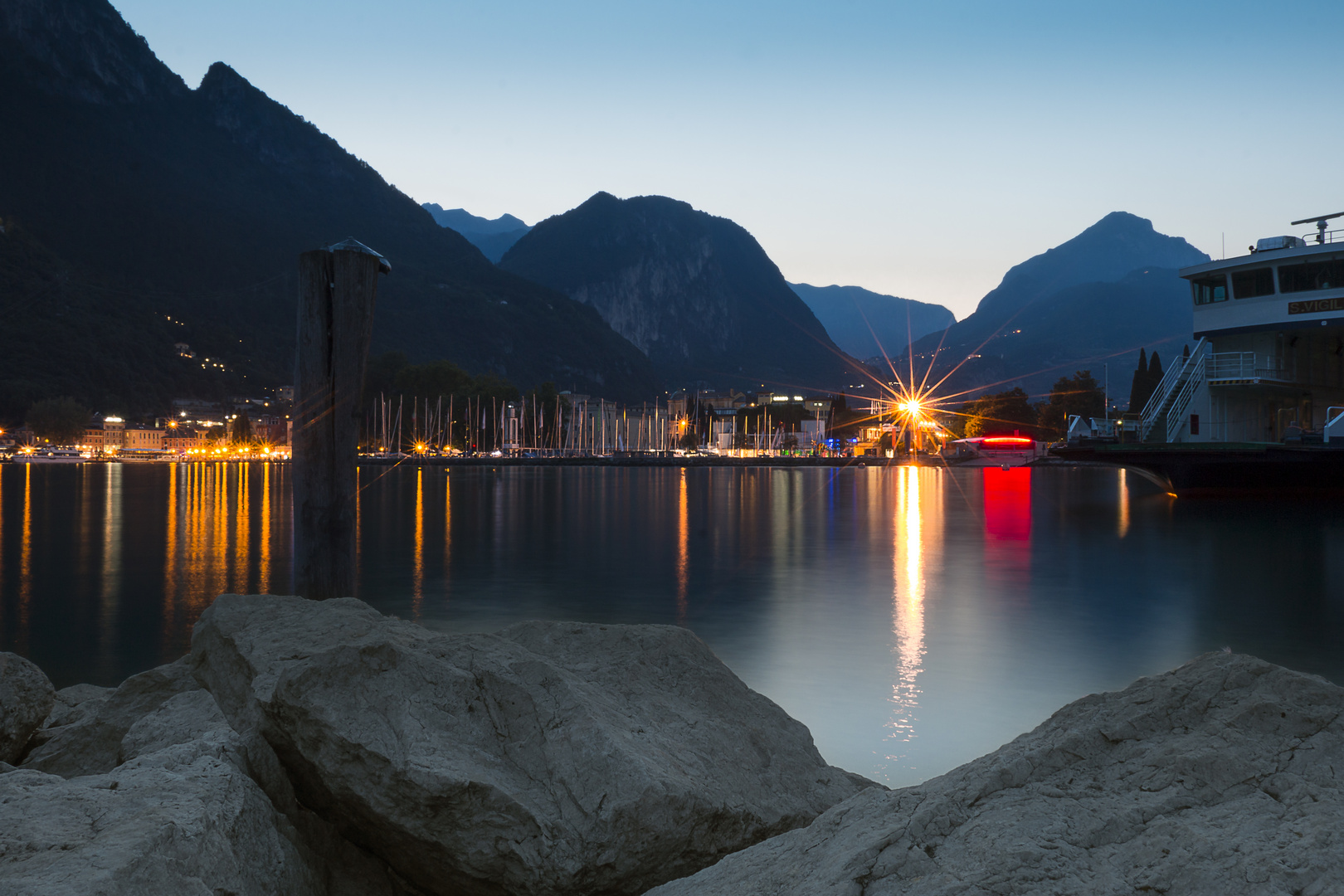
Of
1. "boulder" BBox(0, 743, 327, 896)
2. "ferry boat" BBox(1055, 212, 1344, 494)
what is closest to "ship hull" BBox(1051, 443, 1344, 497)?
"ferry boat" BBox(1055, 212, 1344, 494)

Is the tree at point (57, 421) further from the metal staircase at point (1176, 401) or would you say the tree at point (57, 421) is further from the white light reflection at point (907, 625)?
the metal staircase at point (1176, 401)

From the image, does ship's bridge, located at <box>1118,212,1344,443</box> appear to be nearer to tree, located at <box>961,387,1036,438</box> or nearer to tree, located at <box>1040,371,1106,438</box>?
tree, located at <box>1040,371,1106,438</box>

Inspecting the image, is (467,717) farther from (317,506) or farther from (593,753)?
(317,506)

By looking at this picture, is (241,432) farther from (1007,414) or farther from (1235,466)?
(1235,466)

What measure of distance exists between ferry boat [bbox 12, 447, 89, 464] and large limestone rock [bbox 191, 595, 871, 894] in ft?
596

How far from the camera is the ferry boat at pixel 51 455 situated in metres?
158

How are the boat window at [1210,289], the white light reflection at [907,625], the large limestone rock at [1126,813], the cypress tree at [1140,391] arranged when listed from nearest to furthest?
the large limestone rock at [1126,813], the white light reflection at [907,625], the boat window at [1210,289], the cypress tree at [1140,391]

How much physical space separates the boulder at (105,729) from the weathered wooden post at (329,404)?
6.42ft

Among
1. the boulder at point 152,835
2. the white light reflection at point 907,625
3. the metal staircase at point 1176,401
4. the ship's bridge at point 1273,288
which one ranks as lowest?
the white light reflection at point 907,625

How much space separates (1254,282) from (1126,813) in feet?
126

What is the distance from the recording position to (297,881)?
343 centimetres

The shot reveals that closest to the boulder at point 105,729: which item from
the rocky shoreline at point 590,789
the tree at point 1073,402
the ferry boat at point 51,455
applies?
the rocky shoreline at point 590,789

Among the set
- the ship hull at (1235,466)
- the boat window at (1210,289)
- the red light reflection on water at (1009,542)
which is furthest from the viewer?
the boat window at (1210,289)

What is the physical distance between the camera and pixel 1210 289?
118 ft
